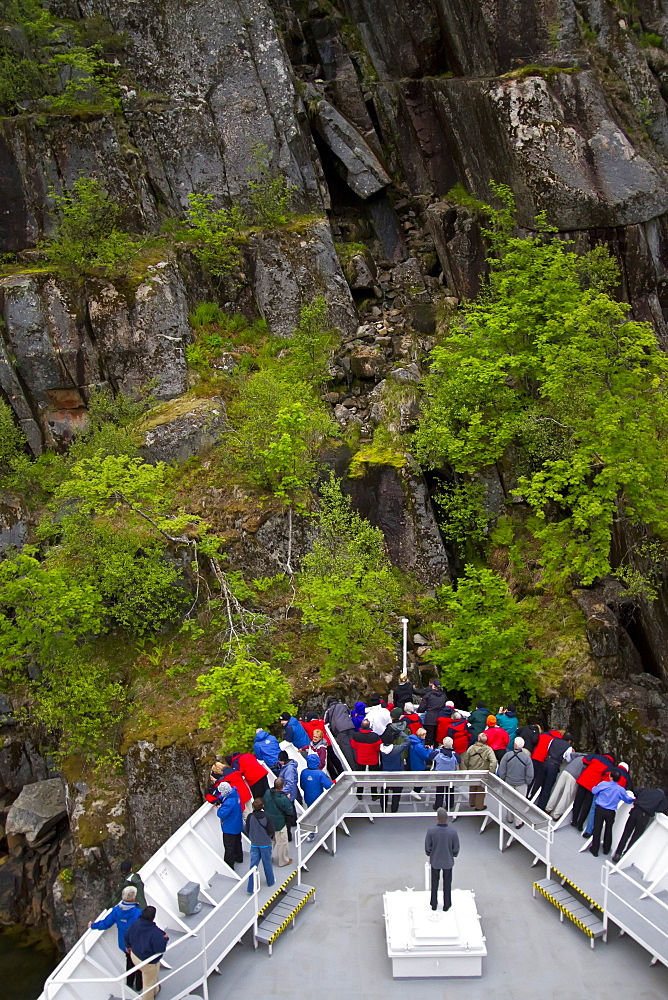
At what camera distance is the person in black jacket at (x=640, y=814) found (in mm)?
10633

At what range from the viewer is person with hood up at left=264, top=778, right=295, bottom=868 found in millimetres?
10648

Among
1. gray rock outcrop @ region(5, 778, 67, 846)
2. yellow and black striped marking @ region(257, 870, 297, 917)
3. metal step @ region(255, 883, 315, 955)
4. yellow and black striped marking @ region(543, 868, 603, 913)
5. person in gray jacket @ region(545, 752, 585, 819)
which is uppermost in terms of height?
yellow and black striped marking @ region(257, 870, 297, 917)

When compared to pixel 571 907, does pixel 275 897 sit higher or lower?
higher

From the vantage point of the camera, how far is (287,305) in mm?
26016

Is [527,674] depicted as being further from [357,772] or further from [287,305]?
[287,305]

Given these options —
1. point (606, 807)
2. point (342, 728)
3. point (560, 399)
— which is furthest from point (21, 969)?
point (560, 399)

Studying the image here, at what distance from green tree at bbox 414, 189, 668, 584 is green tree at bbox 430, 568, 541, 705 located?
5.45ft

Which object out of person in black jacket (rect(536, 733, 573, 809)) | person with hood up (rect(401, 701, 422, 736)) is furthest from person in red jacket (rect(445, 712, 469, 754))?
person in black jacket (rect(536, 733, 573, 809))

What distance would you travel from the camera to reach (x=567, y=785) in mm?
11688

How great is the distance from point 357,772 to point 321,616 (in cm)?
550

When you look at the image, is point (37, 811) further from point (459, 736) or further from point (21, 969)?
point (459, 736)

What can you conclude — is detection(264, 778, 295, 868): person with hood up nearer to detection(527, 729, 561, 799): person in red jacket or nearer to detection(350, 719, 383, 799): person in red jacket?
detection(350, 719, 383, 799): person in red jacket

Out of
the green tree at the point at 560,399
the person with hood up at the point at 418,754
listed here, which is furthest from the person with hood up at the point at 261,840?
the green tree at the point at 560,399

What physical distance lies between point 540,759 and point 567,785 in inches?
29.3
